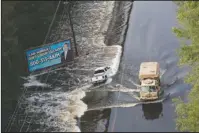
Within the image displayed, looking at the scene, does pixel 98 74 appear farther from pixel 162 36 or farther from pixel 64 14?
pixel 64 14

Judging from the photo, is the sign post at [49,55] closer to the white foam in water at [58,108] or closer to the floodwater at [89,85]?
the floodwater at [89,85]

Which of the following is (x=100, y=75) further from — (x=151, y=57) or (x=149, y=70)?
(x=151, y=57)

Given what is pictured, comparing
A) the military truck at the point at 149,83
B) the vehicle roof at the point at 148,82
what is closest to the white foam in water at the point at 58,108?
the military truck at the point at 149,83

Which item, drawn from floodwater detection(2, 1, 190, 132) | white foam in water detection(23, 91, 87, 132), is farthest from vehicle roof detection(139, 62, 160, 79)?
white foam in water detection(23, 91, 87, 132)

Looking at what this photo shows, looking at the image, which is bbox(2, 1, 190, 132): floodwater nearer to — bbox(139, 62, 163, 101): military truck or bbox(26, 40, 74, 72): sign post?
bbox(139, 62, 163, 101): military truck

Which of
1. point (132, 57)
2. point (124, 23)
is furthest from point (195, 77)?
point (124, 23)

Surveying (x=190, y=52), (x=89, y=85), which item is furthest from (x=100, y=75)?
(x=190, y=52)

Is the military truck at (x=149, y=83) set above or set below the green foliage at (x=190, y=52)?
below

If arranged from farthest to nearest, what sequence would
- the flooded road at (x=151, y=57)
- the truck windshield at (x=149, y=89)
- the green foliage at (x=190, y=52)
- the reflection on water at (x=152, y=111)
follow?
the truck windshield at (x=149, y=89) < the reflection on water at (x=152, y=111) < the flooded road at (x=151, y=57) < the green foliage at (x=190, y=52)
